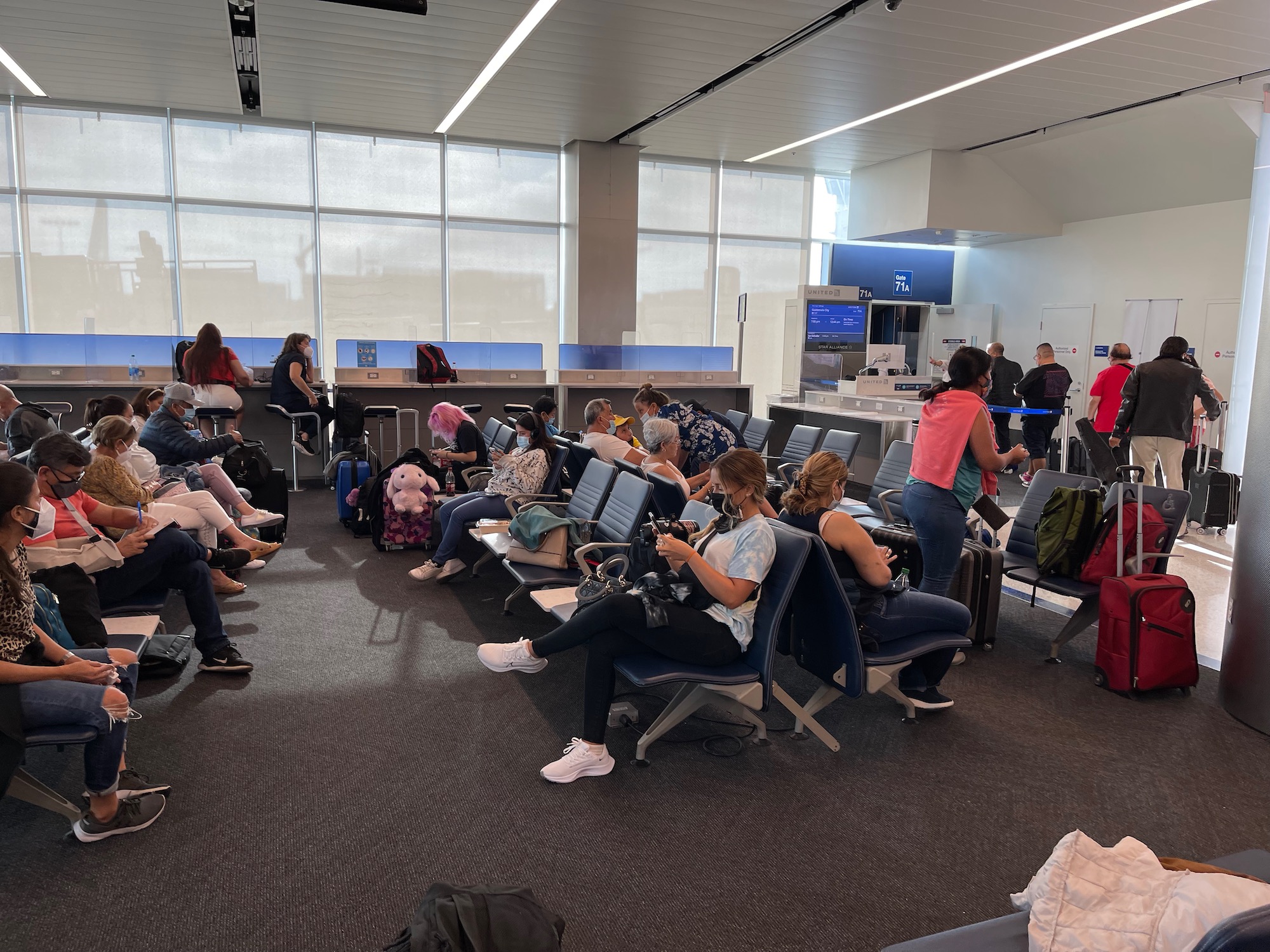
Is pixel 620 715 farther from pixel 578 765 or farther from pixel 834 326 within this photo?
pixel 834 326

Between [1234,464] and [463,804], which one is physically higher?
[1234,464]

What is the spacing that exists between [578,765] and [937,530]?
199 centimetres

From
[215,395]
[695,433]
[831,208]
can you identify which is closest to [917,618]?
[695,433]

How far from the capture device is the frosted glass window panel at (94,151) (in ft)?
31.8

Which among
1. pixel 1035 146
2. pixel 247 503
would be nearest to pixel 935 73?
pixel 1035 146

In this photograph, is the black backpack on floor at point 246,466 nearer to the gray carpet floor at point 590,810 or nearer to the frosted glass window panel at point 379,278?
the gray carpet floor at point 590,810

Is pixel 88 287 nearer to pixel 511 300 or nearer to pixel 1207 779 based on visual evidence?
pixel 511 300

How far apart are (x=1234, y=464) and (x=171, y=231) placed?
11.4 m

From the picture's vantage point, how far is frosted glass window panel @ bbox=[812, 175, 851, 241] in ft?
43.1

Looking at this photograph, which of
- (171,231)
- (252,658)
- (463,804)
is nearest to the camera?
(463,804)

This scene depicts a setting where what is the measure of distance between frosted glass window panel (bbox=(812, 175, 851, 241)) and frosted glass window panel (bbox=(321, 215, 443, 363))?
572 cm

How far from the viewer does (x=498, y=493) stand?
17.3ft

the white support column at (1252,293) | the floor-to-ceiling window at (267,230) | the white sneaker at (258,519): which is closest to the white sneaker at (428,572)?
the white sneaker at (258,519)

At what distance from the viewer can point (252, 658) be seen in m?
4.02
